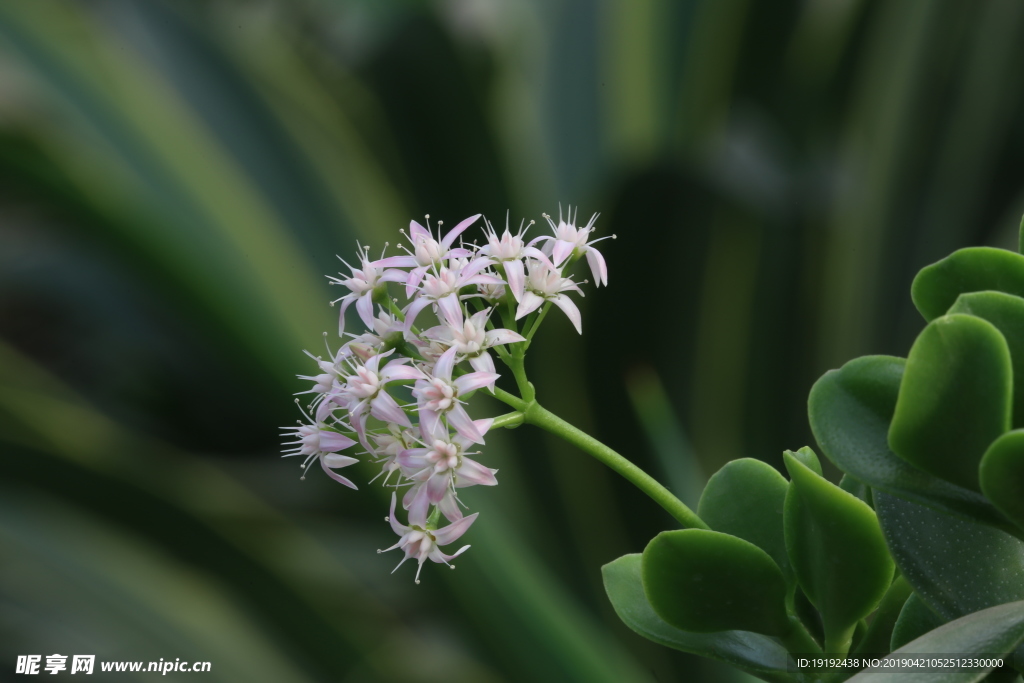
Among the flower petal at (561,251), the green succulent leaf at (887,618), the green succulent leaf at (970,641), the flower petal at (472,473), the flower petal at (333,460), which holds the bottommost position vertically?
the green succulent leaf at (970,641)

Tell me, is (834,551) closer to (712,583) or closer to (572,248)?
(712,583)

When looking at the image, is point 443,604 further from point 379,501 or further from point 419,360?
A: point 419,360

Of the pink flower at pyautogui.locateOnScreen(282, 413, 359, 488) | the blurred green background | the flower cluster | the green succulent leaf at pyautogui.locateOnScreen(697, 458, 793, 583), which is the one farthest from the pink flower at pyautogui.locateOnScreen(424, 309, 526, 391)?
the blurred green background

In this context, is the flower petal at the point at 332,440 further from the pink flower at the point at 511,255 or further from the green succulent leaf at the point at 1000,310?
the green succulent leaf at the point at 1000,310

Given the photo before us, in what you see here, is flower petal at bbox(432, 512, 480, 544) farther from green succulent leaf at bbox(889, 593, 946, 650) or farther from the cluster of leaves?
green succulent leaf at bbox(889, 593, 946, 650)

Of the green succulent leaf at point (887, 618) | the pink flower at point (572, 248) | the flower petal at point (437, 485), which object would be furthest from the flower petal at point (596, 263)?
the green succulent leaf at point (887, 618)
